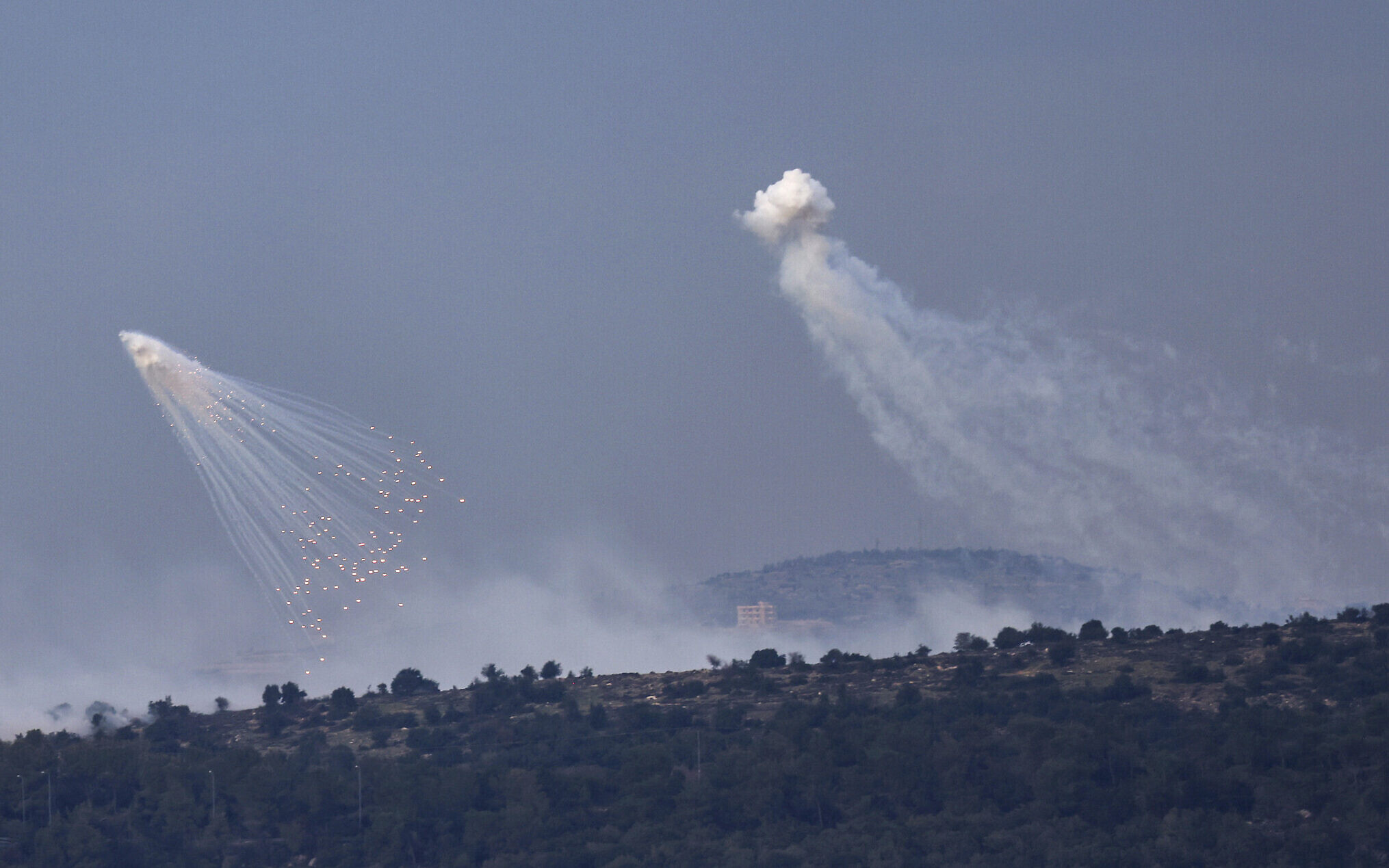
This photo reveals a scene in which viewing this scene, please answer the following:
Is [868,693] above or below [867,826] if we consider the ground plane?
above

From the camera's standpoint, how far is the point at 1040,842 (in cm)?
6838

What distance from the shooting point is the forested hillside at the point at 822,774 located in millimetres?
69438

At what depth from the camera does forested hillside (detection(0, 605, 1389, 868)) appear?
69438 millimetres

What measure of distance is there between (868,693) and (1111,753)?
21620 mm

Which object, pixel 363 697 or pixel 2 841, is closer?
pixel 2 841

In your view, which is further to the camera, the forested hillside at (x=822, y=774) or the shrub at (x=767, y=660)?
the shrub at (x=767, y=660)

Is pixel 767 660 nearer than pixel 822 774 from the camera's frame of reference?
No

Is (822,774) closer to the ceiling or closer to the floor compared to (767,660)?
closer to the floor

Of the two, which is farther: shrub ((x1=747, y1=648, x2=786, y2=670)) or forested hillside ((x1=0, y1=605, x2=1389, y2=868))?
shrub ((x1=747, y1=648, x2=786, y2=670))

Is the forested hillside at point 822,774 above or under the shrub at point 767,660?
under

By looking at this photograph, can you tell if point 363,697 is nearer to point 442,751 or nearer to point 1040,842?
point 442,751

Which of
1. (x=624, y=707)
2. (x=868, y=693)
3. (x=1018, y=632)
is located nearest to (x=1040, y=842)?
(x=868, y=693)

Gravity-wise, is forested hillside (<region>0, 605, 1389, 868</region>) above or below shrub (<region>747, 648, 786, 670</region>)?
below

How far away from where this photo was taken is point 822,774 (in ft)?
254
